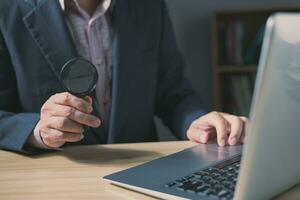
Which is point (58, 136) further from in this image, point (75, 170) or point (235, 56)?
point (235, 56)

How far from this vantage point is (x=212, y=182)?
65 cm

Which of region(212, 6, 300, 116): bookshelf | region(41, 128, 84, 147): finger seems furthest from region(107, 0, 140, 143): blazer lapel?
region(212, 6, 300, 116): bookshelf

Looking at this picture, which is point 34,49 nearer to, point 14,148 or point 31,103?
point 31,103

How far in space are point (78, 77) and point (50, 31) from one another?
15.0 inches

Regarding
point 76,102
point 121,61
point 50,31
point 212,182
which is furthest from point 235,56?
point 212,182

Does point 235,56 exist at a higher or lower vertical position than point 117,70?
lower

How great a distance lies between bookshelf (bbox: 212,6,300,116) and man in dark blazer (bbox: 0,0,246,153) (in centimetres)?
105

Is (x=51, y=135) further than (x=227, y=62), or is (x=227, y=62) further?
(x=227, y=62)

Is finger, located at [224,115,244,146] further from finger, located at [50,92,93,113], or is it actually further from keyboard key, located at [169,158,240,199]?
finger, located at [50,92,93,113]

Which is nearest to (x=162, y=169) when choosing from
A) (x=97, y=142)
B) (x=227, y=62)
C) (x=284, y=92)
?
(x=284, y=92)

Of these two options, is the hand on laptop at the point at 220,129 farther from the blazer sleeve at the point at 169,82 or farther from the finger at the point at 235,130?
the blazer sleeve at the point at 169,82

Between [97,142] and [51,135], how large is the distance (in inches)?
13.6

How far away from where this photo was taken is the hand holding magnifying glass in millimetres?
817

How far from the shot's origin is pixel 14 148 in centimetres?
95
